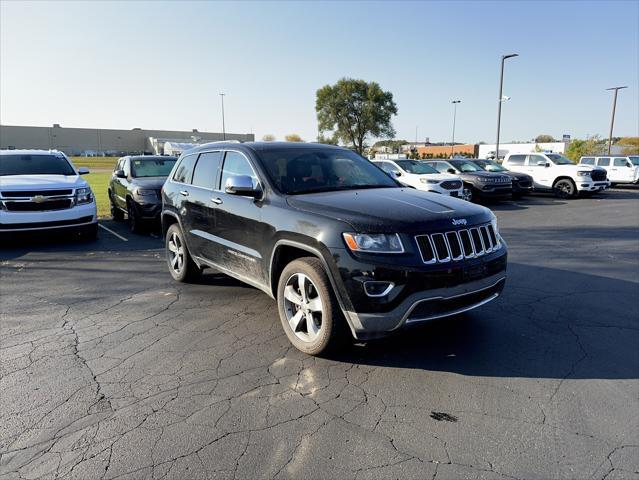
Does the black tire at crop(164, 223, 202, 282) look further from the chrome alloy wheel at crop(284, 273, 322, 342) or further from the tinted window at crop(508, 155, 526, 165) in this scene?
the tinted window at crop(508, 155, 526, 165)

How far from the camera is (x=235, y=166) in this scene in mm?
4750

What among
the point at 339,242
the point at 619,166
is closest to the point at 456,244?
the point at 339,242

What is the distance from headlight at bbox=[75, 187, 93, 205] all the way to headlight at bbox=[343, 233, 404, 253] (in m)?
7.49

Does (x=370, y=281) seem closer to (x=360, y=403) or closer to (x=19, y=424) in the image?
(x=360, y=403)

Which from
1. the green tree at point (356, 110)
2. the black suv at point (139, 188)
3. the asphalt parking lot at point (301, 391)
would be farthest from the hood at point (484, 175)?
the green tree at point (356, 110)

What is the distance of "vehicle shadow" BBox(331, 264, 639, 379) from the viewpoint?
3.50 metres

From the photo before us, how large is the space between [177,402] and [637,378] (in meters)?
3.38

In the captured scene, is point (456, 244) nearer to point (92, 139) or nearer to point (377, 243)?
point (377, 243)

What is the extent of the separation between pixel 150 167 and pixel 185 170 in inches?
230

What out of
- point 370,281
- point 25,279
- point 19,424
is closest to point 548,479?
point 370,281

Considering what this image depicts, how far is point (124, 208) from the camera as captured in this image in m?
10.8

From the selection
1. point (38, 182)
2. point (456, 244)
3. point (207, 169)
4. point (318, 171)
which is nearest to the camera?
point (456, 244)

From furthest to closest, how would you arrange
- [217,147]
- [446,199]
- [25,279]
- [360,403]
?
[25,279]
[217,147]
[446,199]
[360,403]

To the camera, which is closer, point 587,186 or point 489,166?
point 587,186
